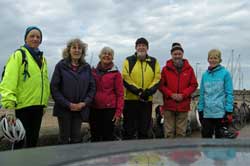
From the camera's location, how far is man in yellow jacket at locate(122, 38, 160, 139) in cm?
700

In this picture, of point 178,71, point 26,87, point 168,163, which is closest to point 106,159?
point 168,163

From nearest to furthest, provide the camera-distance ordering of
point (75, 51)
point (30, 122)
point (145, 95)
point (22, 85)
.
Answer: point (22, 85), point (30, 122), point (75, 51), point (145, 95)

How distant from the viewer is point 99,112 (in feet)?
21.6

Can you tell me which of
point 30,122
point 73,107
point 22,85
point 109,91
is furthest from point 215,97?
point 22,85

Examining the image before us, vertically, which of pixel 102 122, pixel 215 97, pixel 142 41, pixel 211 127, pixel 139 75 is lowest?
pixel 211 127

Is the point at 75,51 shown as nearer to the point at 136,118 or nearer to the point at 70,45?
the point at 70,45

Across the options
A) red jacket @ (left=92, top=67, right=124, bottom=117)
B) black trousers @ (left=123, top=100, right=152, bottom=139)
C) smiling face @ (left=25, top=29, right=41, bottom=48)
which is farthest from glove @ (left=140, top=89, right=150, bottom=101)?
smiling face @ (left=25, top=29, right=41, bottom=48)

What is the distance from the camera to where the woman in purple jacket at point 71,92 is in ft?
19.9

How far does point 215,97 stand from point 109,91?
5.92 feet

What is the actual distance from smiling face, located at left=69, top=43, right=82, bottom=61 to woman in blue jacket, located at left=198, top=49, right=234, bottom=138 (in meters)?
2.25

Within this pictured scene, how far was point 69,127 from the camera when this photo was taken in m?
6.10

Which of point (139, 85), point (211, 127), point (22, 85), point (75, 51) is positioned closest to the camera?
point (22, 85)

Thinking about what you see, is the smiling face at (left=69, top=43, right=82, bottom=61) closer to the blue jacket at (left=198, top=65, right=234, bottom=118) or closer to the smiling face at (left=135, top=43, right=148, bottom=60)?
the smiling face at (left=135, top=43, right=148, bottom=60)

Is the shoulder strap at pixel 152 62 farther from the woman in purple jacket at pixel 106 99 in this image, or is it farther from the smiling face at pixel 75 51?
the smiling face at pixel 75 51
